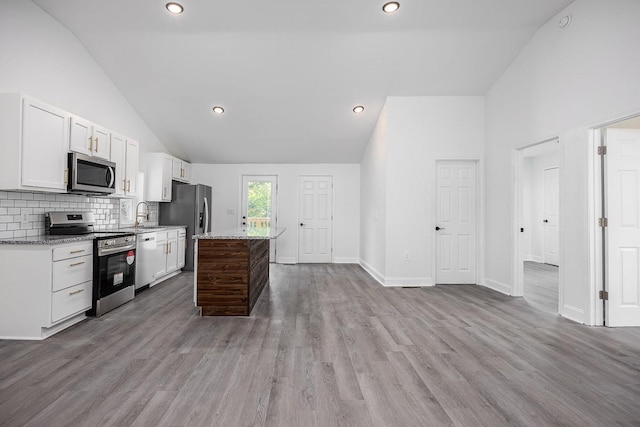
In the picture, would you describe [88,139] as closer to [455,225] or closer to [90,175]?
[90,175]

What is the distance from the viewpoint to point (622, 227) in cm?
318

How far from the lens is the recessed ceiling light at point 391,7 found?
330 cm

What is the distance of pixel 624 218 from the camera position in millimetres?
3180

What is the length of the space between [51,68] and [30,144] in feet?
4.38

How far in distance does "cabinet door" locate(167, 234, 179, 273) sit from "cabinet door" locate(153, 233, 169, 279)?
0.39 ft

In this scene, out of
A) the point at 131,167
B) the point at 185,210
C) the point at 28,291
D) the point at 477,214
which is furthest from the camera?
the point at 185,210

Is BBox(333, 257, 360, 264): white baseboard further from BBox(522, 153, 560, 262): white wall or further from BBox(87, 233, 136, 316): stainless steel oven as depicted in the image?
BBox(522, 153, 560, 262): white wall

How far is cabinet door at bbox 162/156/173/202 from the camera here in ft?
18.3

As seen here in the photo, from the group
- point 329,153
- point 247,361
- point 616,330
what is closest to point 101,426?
point 247,361

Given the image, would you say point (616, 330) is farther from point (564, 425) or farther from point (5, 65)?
point (5, 65)

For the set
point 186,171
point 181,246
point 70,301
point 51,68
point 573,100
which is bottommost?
point 70,301

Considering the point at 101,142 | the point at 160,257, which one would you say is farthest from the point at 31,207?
the point at 160,257

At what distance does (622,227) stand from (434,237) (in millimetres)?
2197

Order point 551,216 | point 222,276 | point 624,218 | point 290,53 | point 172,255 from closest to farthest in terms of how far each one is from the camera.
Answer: point 624,218
point 222,276
point 290,53
point 172,255
point 551,216
